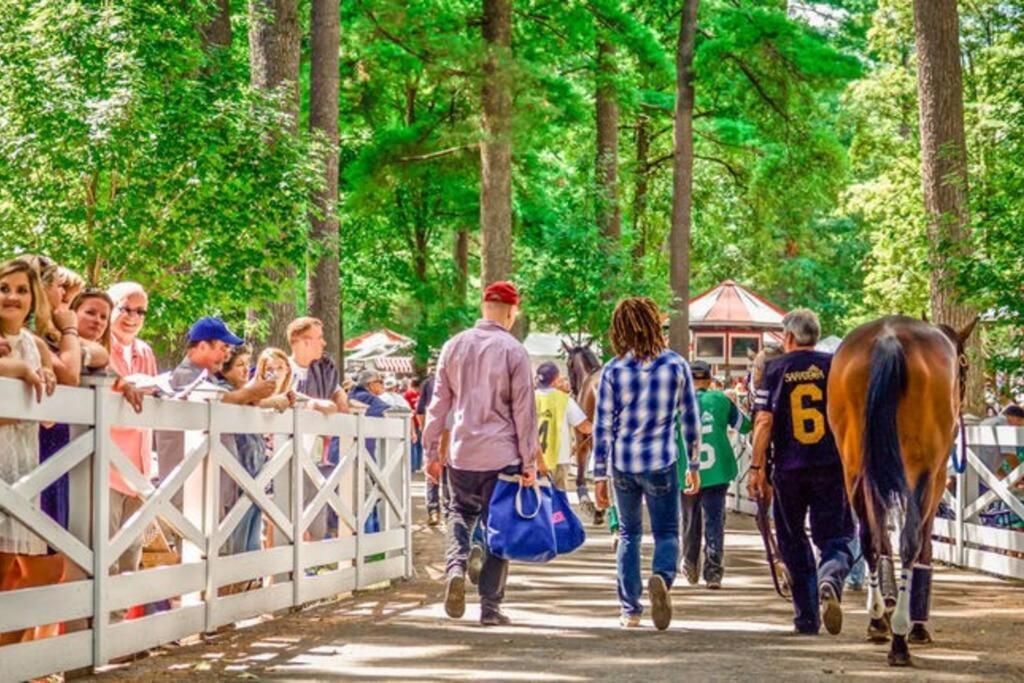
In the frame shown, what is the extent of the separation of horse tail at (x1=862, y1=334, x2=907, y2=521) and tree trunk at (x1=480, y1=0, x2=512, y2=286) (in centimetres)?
1604

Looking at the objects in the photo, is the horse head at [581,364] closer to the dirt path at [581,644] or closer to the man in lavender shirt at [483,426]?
the dirt path at [581,644]

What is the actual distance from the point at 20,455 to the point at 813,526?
5.15m

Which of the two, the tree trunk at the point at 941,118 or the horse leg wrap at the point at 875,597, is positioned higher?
the tree trunk at the point at 941,118

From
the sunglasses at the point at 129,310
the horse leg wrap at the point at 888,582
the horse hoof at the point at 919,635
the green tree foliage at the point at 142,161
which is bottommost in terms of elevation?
the horse hoof at the point at 919,635

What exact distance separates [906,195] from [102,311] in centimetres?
Result: 3053

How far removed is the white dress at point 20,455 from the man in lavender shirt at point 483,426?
368 centimetres

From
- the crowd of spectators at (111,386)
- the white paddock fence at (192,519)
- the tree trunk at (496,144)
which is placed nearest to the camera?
the crowd of spectators at (111,386)

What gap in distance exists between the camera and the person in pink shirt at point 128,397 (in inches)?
373

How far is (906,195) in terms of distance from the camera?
3844 cm

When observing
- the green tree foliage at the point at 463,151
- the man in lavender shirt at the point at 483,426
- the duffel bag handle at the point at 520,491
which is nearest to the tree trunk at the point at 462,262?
the green tree foliage at the point at 463,151

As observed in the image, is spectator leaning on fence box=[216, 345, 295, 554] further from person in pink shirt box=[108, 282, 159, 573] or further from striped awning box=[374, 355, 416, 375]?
striped awning box=[374, 355, 416, 375]

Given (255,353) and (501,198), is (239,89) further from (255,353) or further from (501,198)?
(501,198)

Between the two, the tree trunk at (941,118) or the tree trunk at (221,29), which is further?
the tree trunk at (221,29)

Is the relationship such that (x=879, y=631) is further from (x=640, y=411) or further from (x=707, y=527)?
(x=707, y=527)
